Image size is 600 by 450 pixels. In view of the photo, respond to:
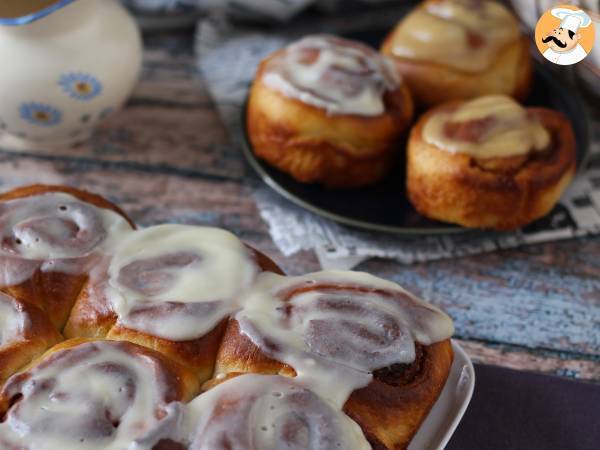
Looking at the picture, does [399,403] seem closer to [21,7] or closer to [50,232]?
[50,232]

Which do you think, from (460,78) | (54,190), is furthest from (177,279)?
(460,78)

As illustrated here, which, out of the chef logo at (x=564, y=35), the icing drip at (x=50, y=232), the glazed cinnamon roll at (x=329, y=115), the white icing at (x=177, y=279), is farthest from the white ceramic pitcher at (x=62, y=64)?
the chef logo at (x=564, y=35)

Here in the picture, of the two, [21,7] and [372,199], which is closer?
[21,7]

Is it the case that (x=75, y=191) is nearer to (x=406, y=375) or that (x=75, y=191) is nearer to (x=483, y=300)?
(x=406, y=375)

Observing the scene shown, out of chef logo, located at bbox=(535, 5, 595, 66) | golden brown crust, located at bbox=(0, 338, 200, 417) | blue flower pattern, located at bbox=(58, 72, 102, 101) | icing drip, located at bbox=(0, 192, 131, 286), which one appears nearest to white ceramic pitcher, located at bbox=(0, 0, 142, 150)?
blue flower pattern, located at bbox=(58, 72, 102, 101)

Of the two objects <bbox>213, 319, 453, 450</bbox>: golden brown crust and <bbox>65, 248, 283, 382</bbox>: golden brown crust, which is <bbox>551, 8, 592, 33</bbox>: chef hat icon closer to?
<bbox>213, 319, 453, 450</bbox>: golden brown crust

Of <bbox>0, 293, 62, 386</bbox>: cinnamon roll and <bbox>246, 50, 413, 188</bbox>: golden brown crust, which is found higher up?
<bbox>0, 293, 62, 386</bbox>: cinnamon roll
